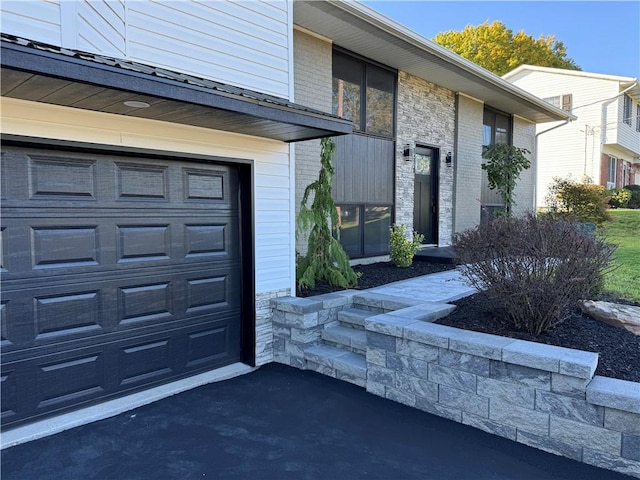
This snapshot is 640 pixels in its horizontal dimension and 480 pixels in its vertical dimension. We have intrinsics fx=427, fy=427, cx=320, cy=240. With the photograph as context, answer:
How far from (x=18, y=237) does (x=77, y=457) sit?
1.61 meters

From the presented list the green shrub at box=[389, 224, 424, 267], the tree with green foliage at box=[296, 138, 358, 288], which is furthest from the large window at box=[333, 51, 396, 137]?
the tree with green foliage at box=[296, 138, 358, 288]

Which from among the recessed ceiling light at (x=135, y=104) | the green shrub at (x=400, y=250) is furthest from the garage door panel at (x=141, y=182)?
the green shrub at (x=400, y=250)

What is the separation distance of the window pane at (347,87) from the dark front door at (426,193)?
2363mm

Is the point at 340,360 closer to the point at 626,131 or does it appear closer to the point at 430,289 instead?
the point at 430,289

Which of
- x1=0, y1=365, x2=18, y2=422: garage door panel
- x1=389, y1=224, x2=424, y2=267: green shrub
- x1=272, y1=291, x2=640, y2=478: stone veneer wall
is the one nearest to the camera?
x1=272, y1=291, x2=640, y2=478: stone veneer wall

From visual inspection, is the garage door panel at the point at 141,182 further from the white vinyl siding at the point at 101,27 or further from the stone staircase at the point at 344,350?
the stone staircase at the point at 344,350

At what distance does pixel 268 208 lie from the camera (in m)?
4.63

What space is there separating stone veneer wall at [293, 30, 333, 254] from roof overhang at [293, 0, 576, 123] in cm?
23

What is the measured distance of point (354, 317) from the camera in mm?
4629

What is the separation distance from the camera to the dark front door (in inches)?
389

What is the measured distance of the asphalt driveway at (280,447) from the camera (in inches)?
106

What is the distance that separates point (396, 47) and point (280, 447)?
679 centimetres

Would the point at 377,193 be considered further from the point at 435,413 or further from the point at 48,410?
the point at 48,410

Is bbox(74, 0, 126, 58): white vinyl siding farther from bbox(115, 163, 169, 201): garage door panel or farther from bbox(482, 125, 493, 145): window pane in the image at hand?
bbox(482, 125, 493, 145): window pane
